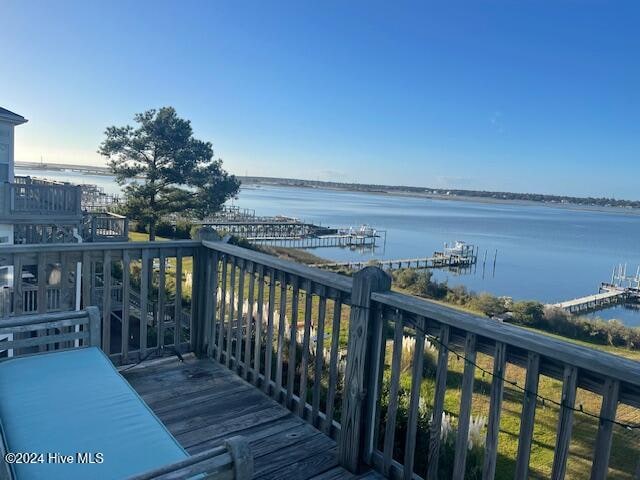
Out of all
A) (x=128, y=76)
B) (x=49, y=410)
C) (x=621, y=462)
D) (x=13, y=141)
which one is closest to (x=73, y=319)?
(x=49, y=410)

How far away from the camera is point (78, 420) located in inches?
66.1

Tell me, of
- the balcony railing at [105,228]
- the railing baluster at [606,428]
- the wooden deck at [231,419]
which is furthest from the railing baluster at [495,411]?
the balcony railing at [105,228]

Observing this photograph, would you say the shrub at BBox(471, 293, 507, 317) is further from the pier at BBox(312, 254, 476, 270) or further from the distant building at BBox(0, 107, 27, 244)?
the distant building at BBox(0, 107, 27, 244)

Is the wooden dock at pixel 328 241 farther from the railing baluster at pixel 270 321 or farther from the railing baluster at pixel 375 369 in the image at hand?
the railing baluster at pixel 375 369

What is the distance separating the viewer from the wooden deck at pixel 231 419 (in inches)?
95.0

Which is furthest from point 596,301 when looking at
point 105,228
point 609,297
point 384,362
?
point 384,362

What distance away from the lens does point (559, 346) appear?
5.20ft

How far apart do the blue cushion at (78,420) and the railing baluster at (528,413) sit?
118 cm

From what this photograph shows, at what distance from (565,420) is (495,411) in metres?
0.28

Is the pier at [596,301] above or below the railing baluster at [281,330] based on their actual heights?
below

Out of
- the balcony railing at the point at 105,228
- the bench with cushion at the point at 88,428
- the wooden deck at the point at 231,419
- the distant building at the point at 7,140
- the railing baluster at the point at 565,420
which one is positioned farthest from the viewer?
the balcony railing at the point at 105,228

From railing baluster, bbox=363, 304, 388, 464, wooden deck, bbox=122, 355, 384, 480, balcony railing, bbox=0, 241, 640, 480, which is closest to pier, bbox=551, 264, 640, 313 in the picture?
balcony railing, bbox=0, 241, 640, 480

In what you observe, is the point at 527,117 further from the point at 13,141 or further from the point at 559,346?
the point at 559,346

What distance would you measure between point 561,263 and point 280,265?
37011 millimetres
